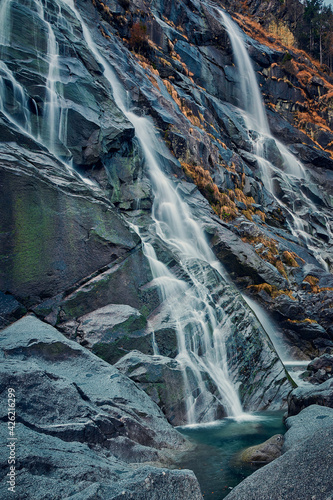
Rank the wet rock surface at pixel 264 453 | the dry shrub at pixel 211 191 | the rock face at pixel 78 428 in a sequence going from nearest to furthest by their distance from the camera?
1. the rock face at pixel 78 428
2. the wet rock surface at pixel 264 453
3. the dry shrub at pixel 211 191

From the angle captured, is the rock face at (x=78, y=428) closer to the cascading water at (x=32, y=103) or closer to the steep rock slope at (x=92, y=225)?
the steep rock slope at (x=92, y=225)

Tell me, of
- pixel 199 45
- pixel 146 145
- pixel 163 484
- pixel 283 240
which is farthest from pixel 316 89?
pixel 163 484

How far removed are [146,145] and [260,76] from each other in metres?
30.3

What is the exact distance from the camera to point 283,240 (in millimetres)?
22406

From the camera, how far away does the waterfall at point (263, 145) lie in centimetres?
2756

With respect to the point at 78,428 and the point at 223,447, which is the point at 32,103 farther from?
the point at 223,447

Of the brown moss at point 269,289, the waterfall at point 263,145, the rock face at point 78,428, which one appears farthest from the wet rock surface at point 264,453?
the waterfall at point 263,145

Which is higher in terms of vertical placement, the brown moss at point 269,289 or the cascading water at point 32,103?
the cascading water at point 32,103

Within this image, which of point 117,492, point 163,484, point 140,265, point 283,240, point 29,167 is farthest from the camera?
point 283,240

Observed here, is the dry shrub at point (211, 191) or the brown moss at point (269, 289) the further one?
the dry shrub at point (211, 191)

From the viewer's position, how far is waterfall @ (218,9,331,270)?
1085 inches

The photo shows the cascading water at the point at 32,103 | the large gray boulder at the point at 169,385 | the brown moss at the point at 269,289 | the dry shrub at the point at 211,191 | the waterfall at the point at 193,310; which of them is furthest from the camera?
the dry shrub at the point at 211,191

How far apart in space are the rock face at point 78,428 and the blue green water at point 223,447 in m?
0.55

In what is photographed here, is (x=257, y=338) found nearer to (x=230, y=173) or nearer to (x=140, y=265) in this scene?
(x=140, y=265)
